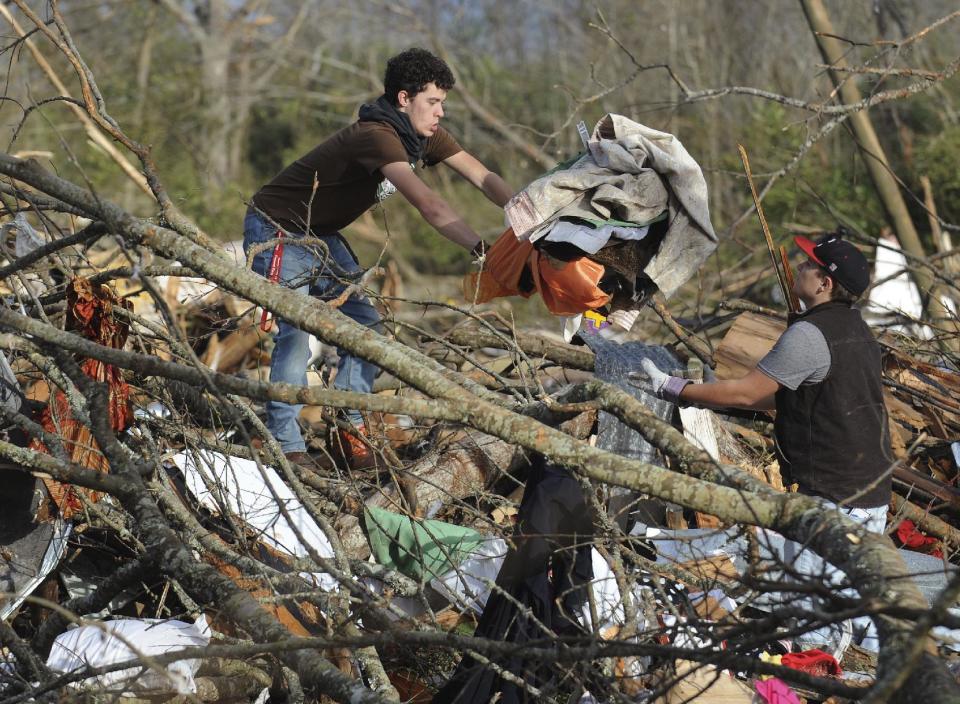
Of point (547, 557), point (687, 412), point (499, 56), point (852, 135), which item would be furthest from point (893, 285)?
point (499, 56)

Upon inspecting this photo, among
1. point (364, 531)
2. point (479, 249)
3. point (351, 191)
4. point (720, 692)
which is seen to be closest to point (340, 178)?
point (351, 191)

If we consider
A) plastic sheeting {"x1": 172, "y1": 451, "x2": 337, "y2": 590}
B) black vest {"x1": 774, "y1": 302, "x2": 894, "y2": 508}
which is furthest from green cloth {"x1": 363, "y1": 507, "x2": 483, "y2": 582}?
black vest {"x1": 774, "y1": 302, "x2": 894, "y2": 508}

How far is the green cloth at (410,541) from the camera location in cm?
354

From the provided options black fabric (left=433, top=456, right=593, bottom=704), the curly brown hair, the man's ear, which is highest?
the curly brown hair

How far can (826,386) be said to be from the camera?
3348mm

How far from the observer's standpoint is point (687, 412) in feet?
12.1

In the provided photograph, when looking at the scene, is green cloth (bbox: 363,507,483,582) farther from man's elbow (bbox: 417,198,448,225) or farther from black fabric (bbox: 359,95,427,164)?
black fabric (bbox: 359,95,427,164)

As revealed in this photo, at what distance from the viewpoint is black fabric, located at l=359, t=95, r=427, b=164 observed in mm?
3838

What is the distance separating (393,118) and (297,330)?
883 millimetres

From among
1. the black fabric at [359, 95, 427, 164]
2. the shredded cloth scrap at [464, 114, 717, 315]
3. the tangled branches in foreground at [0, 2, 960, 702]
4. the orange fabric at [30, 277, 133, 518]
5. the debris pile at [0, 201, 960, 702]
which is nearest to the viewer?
the tangled branches in foreground at [0, 2, 960, 702]

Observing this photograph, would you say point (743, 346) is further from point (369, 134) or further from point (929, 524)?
point (369, 134)

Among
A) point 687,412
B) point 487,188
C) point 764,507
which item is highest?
point 487,188

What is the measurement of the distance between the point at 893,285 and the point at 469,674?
15.8 ft

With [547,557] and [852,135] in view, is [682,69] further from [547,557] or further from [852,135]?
[547,557]
